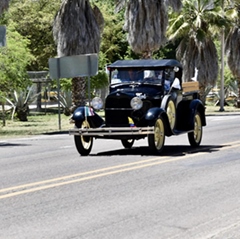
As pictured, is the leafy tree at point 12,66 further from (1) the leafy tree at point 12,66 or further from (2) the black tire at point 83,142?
(2) the black tire at point 83,142

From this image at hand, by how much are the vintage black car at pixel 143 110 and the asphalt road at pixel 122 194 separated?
0.47m

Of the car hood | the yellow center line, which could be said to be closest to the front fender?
the car hood

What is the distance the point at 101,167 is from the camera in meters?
15.0

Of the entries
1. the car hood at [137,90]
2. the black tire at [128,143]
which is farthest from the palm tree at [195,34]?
the car hood at [137,90]

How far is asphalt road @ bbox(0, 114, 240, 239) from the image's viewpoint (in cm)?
902

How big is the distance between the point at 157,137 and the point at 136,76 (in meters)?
1.83

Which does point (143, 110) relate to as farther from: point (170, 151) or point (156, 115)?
point (170, 151)

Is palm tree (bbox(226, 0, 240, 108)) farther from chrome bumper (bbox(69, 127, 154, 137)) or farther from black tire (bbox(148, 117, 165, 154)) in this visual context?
chrome bumper (bbox(69, 127, 154, 137))

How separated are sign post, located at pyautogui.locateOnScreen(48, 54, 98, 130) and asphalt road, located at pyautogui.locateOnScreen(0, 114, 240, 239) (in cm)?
988

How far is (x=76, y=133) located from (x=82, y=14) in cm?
→ 1755

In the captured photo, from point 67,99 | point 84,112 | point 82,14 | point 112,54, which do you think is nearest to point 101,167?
point 84,112

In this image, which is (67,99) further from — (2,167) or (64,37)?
(2,167)

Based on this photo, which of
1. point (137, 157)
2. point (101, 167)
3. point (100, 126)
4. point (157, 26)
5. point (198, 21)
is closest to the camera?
point (101, 167)

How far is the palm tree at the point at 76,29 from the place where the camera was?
34.0 metres
